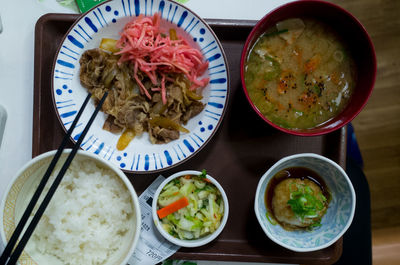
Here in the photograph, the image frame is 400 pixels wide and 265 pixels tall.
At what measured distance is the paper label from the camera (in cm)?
167

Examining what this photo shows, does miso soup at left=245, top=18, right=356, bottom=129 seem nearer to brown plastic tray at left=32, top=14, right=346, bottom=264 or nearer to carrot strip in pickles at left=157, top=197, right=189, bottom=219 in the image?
brown plastic tray at left=32, top=14, right=346, bottom=264

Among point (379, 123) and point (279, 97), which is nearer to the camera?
point (279, 97)

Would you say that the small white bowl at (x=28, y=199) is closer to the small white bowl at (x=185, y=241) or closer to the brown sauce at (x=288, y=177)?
the small white bowl at (x=185, y=241)

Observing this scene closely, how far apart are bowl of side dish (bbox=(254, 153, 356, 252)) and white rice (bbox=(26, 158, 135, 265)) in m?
0.60

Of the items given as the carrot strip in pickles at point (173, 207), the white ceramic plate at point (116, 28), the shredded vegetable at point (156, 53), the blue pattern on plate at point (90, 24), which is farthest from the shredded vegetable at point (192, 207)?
the blue pattern on plate at point (90, 24)

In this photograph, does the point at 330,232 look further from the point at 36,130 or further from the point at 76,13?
the point at 76,13

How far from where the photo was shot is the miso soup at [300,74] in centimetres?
154

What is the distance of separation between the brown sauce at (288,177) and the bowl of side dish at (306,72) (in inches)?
8.9

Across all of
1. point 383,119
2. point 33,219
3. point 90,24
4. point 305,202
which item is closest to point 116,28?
point 90,24

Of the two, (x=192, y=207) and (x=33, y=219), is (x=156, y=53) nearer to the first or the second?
(x=192, y=207)

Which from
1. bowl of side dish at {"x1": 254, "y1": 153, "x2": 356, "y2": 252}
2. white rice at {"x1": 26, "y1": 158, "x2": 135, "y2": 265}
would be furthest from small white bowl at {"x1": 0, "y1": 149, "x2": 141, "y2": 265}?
bowl of side dish at {"x1": 254, "y1": 153, "x2": 356, "y2": 252}

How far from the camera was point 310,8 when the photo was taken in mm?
1486

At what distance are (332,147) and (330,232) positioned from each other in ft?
1.28

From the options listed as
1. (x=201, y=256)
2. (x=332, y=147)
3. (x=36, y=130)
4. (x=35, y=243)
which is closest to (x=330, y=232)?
(x=332, y=147)
